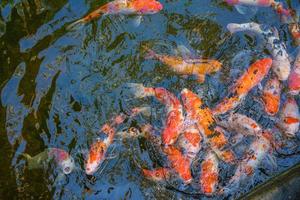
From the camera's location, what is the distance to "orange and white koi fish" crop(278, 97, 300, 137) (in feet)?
18.5

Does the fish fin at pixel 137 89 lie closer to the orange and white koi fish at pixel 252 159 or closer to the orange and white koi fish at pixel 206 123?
the orange and white koi fish at pixel 206 123

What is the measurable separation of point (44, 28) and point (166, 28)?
5.35 ft

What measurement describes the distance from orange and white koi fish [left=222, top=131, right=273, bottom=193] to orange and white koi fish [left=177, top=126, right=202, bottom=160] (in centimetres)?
52

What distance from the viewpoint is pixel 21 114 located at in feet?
18.3

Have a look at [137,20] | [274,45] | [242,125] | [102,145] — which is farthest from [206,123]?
[137,20]

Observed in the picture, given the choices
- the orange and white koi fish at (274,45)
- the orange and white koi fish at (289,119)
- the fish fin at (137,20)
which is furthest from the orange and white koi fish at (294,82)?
the fish fin at (137,20)

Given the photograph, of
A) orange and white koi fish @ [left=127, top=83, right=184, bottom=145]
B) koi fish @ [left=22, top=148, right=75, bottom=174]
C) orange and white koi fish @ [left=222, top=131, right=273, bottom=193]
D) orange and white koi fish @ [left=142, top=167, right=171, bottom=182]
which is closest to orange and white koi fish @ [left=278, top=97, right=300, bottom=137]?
orange and white koi fish @ [left=222, top=131, right=273, bottom=193]

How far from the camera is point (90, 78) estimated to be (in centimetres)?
584

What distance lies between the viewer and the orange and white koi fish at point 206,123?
17.9 ft

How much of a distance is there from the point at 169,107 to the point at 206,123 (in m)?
0.49

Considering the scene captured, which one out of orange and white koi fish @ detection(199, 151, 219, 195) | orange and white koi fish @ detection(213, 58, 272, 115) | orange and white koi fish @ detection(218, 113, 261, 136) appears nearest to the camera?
orange and white koi fish @ detection(199, 151, 219, 195)

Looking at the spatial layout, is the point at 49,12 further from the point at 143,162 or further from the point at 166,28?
the point at 143,162

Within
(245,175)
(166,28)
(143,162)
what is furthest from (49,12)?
(245,175)

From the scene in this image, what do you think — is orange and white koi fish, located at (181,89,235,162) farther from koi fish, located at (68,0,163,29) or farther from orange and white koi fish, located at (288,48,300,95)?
koi fish, located at (68,0,163,29)
